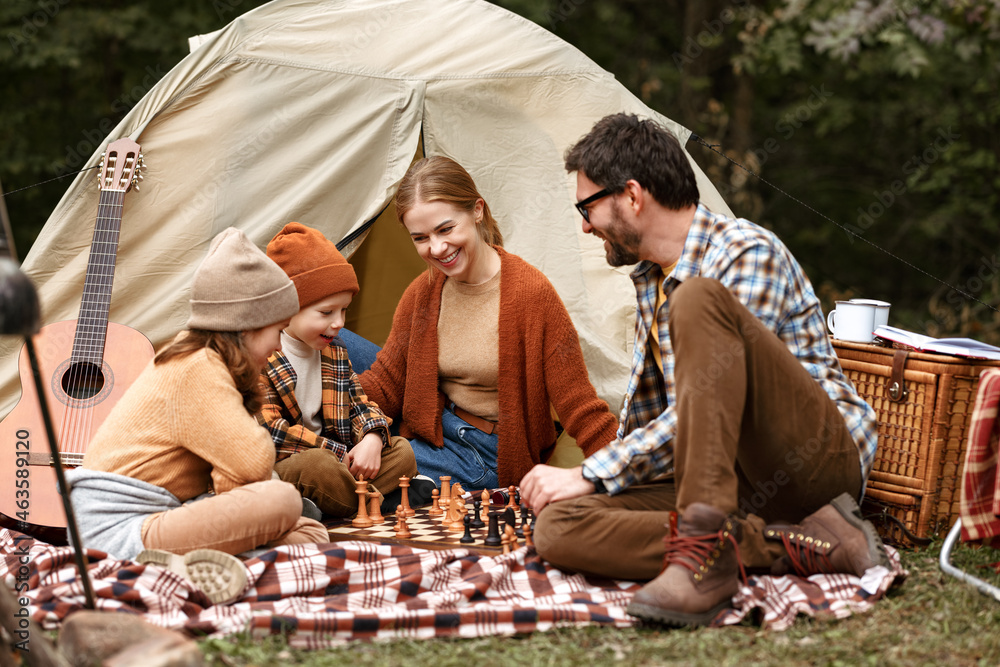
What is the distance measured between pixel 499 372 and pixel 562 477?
0.87 metres

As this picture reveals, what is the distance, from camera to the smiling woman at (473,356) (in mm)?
3236

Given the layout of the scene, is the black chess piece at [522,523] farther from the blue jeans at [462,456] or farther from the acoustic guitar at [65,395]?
the acoustic guitar at [65,395]

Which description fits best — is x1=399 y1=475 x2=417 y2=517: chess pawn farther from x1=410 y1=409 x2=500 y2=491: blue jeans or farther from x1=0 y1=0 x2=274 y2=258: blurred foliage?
x1=0 y1=0 x2=274 y2=258: blurred foliage

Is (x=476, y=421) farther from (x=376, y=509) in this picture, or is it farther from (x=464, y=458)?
(x=376, y=509)

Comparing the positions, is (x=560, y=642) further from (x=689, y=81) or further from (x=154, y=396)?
(x=689, y=81)

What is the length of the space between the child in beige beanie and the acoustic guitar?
0.62 metres

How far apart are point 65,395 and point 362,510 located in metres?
1.05

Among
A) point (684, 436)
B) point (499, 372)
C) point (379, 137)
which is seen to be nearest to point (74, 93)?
point (379, 137)

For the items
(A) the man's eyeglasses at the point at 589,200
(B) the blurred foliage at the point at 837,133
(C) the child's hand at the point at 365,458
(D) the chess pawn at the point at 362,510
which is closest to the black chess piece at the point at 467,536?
(D) the chess pawn at the point at 362,510

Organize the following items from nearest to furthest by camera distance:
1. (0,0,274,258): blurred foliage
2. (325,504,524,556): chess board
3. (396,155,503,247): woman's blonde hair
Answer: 1. (325,504,524,556): chess board
2. (396,155,503,247): woman's blonde hair
3. (0,0,274,258): blurred foliage

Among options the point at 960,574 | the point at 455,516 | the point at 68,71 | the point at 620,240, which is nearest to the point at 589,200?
the point at 620,240

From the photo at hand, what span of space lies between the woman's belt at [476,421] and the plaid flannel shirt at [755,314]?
0.95m

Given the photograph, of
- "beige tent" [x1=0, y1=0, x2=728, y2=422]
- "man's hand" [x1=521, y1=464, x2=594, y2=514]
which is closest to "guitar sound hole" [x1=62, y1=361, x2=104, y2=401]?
"beige tent" [x1=0, y1=0, x2=728, y2=422]

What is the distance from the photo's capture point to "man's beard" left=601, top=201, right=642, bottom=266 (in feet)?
8.66
